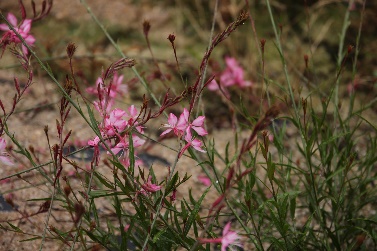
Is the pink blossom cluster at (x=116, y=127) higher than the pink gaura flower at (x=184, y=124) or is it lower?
lower

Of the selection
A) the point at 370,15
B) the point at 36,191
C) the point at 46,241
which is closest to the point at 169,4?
the point at 370,15

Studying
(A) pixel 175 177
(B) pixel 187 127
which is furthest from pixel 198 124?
(A) pixel 175 177

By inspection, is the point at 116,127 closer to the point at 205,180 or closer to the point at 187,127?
the point at 187,127

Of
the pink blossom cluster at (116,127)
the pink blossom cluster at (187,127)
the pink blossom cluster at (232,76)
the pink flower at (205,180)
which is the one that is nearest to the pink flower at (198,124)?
the pink blossom cluster at (187,127)

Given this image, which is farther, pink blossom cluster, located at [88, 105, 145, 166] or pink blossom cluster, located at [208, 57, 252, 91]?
pink blossom cluster, located at [208, 57, 252, 91]

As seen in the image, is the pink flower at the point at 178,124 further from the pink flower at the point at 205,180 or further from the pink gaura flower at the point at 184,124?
the pink flower at the point at 205,180

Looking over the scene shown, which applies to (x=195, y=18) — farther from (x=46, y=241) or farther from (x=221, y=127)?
(x=46, y=241)

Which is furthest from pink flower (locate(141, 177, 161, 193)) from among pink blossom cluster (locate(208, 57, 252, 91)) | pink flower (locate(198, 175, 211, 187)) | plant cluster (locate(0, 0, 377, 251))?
pink blossom cluster (locate(208, 57, 252, 91))

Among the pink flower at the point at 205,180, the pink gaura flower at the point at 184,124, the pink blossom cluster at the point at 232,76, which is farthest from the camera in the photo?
the pink blossom cluster at the point at 232,76

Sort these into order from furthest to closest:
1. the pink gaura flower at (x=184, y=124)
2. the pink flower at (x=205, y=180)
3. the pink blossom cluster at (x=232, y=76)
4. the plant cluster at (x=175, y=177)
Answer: the pink blossom cluster at (x=232, y=76)
the pink flower at (x=205, y=180)
the pink gaura flower at (x=184, y=124)
the plant cluster at (x=175, y=177)

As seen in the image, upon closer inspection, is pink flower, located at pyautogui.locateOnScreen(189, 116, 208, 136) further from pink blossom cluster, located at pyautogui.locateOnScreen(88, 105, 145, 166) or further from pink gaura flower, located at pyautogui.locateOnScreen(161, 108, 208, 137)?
pink blossom cluster, located at pyautogui.locateOnScreen(88, 105, 145, 166)

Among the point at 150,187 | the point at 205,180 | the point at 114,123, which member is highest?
the point at 205,180
